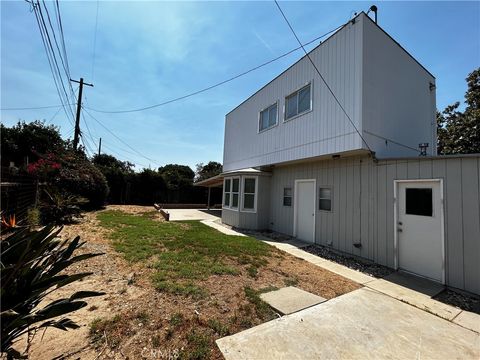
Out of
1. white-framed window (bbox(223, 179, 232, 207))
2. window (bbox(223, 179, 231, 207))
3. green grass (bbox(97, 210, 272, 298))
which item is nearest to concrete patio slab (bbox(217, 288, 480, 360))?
green grass (bbox(97, 210, 272, 298))

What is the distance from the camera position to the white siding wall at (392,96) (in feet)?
22.1

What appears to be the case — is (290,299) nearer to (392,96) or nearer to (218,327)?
(218,327)

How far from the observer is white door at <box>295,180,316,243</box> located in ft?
28.7

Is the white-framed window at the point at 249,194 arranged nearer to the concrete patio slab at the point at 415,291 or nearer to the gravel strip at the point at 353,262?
the gravel strip at the point at 353,262

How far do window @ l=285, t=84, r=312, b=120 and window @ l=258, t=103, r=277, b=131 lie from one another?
3.08ft

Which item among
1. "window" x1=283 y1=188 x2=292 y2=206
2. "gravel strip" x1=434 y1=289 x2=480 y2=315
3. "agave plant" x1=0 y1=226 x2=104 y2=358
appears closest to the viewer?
"agave plant" x1=0 y1=226 x2=104 y2=358

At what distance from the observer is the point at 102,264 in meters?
5.17

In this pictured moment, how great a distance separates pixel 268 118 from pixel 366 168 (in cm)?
546

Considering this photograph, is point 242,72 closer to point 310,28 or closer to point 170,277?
point 310,28

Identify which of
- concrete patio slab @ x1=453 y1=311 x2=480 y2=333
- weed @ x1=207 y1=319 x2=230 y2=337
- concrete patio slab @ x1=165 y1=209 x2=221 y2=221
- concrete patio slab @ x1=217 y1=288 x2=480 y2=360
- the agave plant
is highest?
the agave plant

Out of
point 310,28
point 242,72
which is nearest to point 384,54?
point 310,28

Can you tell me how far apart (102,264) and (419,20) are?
A: 33.0 ft

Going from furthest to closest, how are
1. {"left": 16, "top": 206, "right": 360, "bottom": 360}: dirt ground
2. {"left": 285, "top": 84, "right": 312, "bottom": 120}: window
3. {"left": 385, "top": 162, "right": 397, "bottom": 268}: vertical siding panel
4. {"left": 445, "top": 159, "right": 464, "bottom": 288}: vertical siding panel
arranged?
{"left": 285, "top": 84, "right": 312, "bottom": 120}: window
{"left": 385, "top": 162, "right": 397, "bottom": 268}: vertical siding panel
{"left": 445, "top": 159, "right": 464, "bottom": 288}: vertical siding panel
{"left": 16, "top": 206, "right": 360, "bottom": 360}: dirt ground

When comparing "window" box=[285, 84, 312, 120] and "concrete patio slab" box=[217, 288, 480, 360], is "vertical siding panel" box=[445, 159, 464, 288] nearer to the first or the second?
"concrete patio slab" box=[217, 288, 480, 360]
